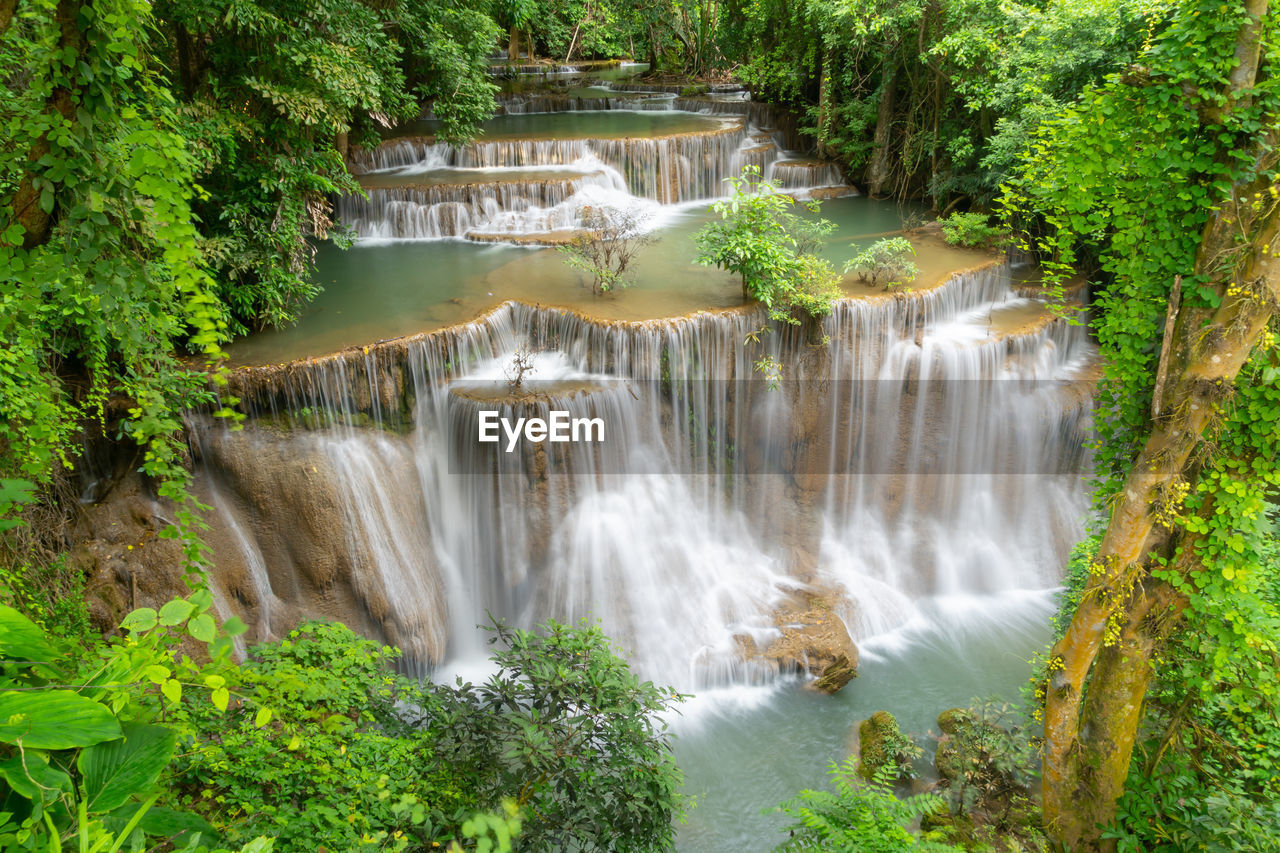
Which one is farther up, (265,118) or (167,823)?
(265,118)

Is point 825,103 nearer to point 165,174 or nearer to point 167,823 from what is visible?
point 165,174

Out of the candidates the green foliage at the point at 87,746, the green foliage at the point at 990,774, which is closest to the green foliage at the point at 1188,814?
the green foliage at the point at 990,774

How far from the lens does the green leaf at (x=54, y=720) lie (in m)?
1.77

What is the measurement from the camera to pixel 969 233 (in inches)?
463

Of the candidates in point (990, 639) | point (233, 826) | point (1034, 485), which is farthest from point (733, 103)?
point (233, 826)

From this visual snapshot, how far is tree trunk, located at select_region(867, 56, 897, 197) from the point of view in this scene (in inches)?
562

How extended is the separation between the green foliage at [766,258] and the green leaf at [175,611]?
731 centimetres

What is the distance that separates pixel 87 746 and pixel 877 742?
22.4 feet

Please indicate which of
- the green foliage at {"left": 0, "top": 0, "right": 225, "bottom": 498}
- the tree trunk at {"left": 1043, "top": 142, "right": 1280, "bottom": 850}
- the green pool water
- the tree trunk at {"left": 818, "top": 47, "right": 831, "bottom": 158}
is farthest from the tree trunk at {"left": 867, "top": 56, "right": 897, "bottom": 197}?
the green foliage at {"left": 0, "top": 0, "right": 225, "bottom": 498}

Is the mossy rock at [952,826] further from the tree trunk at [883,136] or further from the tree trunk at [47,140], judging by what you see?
the tree trunk at [883,136]

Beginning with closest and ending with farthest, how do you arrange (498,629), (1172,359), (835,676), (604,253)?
(498,629), (1172,359), (835,676), (604,253)

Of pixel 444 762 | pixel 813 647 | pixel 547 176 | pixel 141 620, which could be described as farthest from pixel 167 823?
pixel 547 176

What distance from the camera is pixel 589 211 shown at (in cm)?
1184

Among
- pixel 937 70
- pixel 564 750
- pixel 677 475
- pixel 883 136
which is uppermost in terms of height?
pixel 937 70
